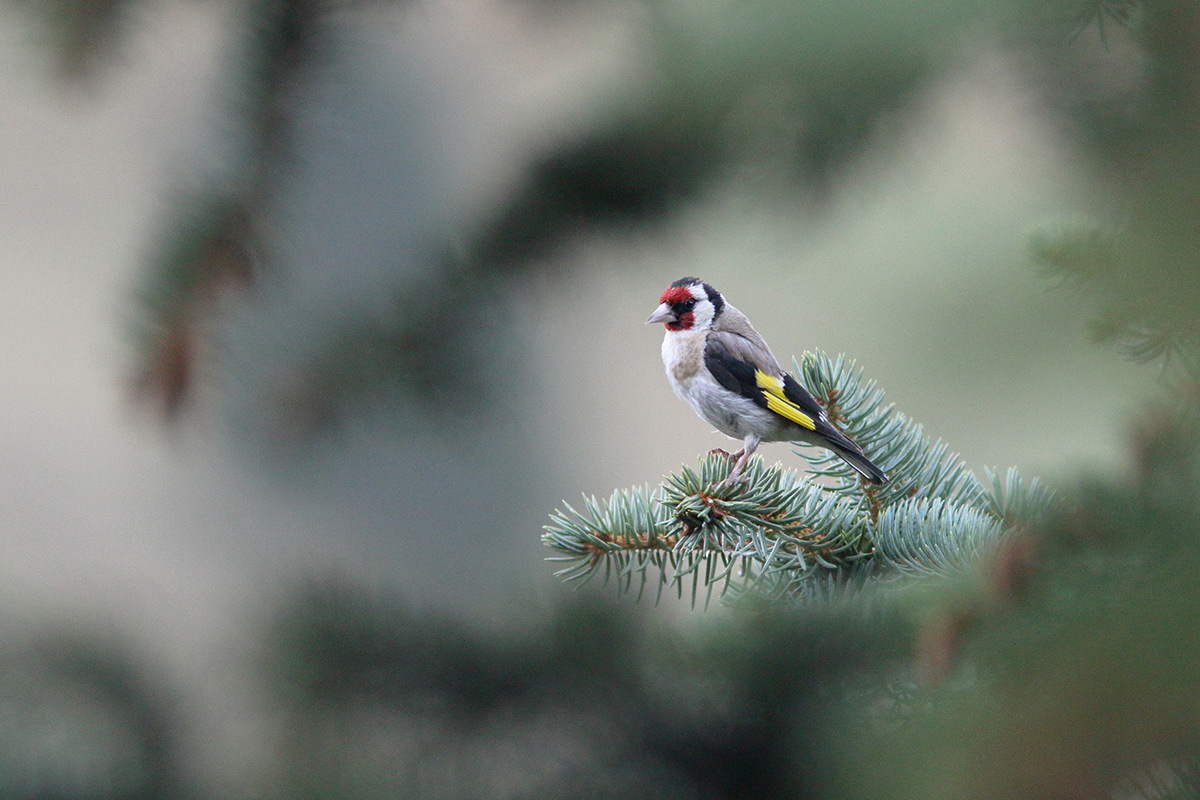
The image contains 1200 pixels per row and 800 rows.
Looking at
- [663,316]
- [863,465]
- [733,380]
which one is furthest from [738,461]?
[663,316]

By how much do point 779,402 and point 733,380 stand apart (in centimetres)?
14

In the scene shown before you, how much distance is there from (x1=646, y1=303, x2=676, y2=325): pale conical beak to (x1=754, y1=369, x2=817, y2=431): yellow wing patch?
0.21 meters

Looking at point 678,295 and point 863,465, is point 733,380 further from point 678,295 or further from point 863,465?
point 863,465

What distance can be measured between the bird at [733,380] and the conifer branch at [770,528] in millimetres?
77

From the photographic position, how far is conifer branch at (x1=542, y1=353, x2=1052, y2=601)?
32.0 inches

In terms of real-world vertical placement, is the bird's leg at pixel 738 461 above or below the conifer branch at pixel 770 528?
above

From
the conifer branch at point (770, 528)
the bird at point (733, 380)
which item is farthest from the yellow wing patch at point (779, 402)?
the conifer branch at point (770, 528)

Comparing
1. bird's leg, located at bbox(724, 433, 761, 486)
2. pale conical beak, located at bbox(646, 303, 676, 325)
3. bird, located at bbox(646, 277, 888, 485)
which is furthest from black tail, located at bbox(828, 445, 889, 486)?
pale conical beak, located at bbox(646, 303, 676, 325)

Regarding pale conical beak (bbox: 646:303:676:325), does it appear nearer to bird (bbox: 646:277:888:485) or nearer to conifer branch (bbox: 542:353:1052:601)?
bird (bbox: 646:277:888:485)

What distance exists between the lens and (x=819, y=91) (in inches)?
37.4

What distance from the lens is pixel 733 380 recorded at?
129 cm

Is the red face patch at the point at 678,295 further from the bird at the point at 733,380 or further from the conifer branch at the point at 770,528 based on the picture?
the conifer branch at the point at 770,528

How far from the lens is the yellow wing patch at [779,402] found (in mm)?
1060

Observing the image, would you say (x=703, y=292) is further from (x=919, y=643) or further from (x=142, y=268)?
(x=919, y=643)
